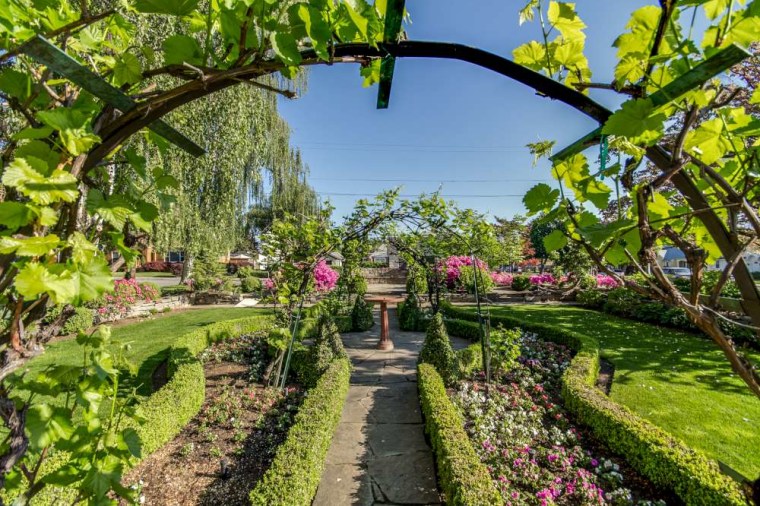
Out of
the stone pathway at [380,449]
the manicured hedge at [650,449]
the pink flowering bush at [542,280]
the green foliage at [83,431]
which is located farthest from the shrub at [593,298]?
the green foliage at [83,431]

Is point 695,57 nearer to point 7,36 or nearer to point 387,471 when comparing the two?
point 7,36

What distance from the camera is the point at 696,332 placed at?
9.30 m

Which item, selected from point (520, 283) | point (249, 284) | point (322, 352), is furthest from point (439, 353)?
point (520, 283)

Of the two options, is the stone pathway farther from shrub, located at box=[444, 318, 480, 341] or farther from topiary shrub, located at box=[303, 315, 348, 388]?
shrub, located at box=[444, 318, 480, 341]

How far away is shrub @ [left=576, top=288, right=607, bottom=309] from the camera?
523 inches

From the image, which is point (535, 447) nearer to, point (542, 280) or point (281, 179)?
point (542, 280)

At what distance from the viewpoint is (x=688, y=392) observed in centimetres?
538

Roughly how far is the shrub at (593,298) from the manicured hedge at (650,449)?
368 inches

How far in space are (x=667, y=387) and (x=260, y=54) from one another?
7.17 meters

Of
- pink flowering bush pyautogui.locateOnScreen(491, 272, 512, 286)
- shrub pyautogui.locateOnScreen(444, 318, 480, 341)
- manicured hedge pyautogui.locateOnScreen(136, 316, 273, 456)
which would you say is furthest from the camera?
pink flowering bush pyautogui.locateOnScreen(491, 272, 512, 286)

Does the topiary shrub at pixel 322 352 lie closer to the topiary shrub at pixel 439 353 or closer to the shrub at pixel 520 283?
the topiary shrub at pixel 439 353

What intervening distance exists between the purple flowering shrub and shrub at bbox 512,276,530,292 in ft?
42.0

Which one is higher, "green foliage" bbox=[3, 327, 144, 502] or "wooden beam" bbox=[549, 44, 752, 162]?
"wooden beam" bbox=[549, 44, 752, 162]

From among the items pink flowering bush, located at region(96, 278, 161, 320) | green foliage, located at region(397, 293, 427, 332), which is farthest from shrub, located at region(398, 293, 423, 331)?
pink flowering bush, located at region(96, 278, 161, 320)
